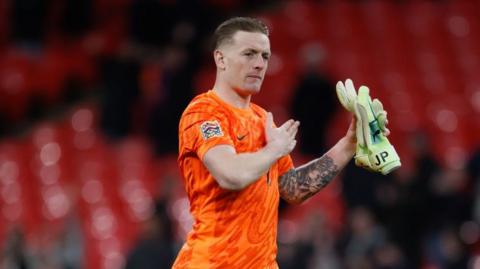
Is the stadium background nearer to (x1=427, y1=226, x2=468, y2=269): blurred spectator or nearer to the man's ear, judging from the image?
(x1=427, y1=226, x2=468, y2=269): blurred spectator

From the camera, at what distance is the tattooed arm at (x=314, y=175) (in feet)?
20.7

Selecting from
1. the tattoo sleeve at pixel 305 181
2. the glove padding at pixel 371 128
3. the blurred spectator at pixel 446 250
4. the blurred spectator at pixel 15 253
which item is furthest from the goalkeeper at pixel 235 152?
the blurred spectator at pixel 15 253

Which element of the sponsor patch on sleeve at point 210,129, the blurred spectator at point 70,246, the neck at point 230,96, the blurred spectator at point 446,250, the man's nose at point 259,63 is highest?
the man's nose at point 259,63

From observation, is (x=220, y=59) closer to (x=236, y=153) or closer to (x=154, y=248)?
(x=236, y=153)

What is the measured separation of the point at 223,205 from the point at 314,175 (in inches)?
25.3

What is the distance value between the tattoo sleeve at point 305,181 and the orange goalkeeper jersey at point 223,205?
10.4 inches

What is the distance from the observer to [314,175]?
6.35 metres

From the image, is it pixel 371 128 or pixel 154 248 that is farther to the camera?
pixel 154 248

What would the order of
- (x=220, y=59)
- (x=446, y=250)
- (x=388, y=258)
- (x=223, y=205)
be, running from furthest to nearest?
(x=446, y=250)
(x=388, y=258)
(x=220, y=59)
(x=223, y=205)

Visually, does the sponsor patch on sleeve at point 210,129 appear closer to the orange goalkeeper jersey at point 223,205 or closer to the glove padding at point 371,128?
the orange goalkeeper jersey at point 223,205

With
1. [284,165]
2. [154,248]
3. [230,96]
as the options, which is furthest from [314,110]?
[230,96]

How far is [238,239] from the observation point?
593 cm

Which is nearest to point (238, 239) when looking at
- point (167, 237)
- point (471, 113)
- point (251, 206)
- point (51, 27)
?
point (251, 206)

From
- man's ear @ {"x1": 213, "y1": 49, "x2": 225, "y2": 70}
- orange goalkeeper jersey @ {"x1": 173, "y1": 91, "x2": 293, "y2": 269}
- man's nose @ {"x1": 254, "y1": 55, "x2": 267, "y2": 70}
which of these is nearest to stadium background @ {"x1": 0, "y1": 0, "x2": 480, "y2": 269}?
orange goalkeeper jersey @ {"x1": 173, "y1": 91, "x2": 293, "y2": 269}
